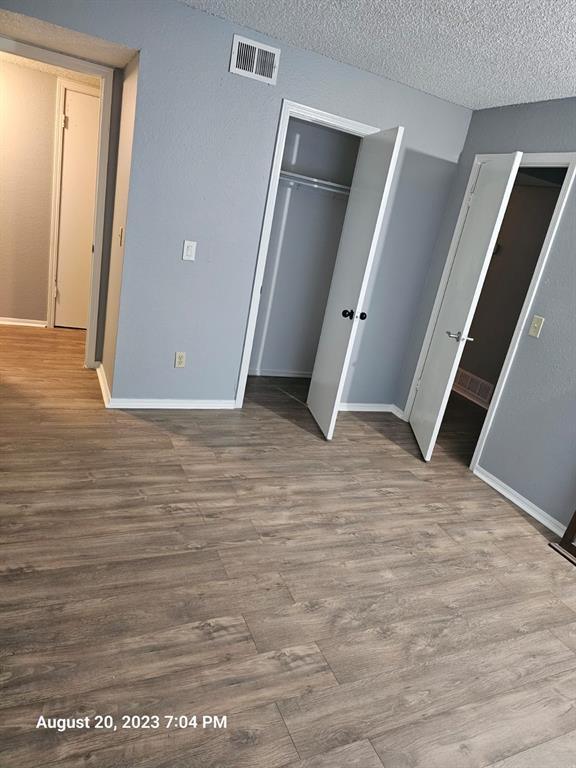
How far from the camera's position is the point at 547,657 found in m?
2.08

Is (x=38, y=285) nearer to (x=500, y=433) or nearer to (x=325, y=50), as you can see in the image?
(x=325, y=50)

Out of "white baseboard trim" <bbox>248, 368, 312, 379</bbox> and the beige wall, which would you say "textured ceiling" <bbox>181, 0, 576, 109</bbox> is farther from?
"white baseboard trim" <bbox>248, 368, 312, 379</bbox>

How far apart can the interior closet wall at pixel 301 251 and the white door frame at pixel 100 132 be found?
1450 millimetres

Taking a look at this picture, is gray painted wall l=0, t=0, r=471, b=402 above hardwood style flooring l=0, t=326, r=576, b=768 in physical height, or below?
above

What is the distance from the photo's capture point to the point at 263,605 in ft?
6.80

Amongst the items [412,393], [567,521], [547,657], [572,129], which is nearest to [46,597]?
[547,657]

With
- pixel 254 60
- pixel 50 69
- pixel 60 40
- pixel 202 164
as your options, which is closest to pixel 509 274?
pixel 254 60

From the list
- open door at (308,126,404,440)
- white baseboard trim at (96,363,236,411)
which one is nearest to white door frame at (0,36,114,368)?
white baseboard trim at (96,363,236,411)

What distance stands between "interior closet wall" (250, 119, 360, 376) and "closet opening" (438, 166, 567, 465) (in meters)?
1.56

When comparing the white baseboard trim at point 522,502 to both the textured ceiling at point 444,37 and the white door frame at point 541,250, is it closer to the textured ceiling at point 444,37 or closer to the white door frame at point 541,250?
the white door frame at point 541,250

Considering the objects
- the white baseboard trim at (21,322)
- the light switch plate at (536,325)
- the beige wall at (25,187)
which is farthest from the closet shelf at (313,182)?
the white baseboard trim at (21,322)

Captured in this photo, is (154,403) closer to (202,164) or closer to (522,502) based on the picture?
(202,164)

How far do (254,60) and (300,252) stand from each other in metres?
1.78

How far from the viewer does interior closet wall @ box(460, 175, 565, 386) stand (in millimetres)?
4993
